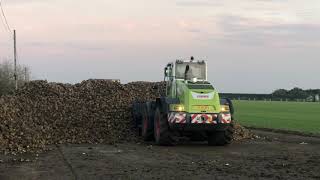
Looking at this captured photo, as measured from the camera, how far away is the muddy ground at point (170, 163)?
12.3 m

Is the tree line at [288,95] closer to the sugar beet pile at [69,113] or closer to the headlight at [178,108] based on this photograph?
the sugar beet pile at [69,113]

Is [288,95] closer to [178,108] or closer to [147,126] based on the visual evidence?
[147,126]

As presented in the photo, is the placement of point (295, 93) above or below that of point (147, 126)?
above

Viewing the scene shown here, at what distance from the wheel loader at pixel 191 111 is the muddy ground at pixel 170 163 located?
0.54 m

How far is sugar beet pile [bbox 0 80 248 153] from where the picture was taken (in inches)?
751

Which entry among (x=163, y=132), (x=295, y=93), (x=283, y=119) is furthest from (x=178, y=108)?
(x=295, y=93)

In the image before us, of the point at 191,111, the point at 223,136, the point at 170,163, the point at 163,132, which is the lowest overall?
the point at 170,163

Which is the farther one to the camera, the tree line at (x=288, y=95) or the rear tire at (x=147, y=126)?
the tree line at (x=288, y=95)

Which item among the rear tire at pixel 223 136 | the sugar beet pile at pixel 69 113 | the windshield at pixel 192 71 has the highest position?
the windshield at pixel 192 71

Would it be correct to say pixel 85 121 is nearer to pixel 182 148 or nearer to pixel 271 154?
pixel 182 148

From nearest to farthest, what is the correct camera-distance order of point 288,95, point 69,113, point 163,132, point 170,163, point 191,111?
point 170,163, point 191,111, point 163,132, point 69,113, point 288,95

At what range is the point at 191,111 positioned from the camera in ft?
63.4

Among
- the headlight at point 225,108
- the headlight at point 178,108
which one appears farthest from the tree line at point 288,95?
the headlight at point 178,108

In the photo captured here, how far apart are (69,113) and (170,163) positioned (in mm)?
10201
